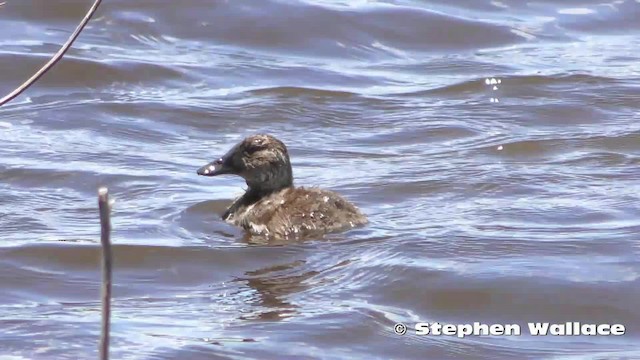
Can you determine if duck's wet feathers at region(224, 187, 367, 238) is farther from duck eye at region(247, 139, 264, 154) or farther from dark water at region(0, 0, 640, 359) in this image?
duck eye at region(247, 139, 264, 154)

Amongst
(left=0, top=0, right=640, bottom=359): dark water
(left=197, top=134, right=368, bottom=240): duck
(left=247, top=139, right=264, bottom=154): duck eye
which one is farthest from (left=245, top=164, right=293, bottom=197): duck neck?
(left=0, top=0, right=640, bottom=359): dark water

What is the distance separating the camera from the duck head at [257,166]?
8.68 metres

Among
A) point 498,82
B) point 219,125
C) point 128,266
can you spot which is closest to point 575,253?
point 128,266

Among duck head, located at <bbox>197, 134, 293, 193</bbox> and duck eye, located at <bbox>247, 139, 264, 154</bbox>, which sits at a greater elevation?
duck eye, located at <bbox>247, 139, 264, 154</bbox>

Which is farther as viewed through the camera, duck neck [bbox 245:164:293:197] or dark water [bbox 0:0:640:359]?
duck neck [bbox 245:164:293:197]

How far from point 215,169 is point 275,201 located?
1.66ft

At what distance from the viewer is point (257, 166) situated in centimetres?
870

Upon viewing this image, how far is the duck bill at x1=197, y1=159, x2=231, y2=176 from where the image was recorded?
A: 867cm

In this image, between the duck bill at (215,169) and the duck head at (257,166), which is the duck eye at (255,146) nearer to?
the duck head at (257,166)

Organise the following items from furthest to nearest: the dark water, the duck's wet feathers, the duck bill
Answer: the duck bill
the duck's wet feathers
the dark water

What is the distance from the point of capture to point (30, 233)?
7766mm

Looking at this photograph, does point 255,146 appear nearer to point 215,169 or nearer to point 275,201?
point 215,169

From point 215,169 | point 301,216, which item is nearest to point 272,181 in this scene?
point 215,169

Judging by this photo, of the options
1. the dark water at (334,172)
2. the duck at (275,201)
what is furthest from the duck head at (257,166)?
the dark water at (334,172)
